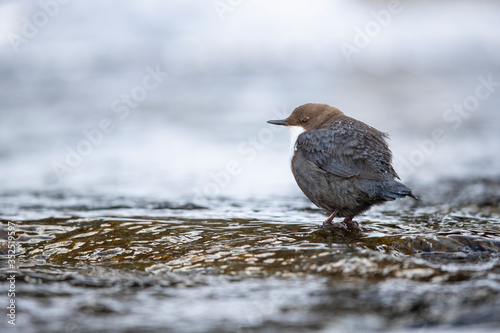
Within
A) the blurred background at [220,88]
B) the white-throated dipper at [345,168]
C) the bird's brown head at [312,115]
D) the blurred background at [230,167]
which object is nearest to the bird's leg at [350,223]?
the white-throated dipper at [345,168]

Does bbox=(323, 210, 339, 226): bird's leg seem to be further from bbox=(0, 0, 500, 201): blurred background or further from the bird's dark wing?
bbox=(0, 0, 500, 201): blurred background

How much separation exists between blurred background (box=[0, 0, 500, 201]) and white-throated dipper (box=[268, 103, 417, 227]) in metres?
2.21

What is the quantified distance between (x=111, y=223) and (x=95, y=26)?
48.7 ft

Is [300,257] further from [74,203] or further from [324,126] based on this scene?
[74,203]

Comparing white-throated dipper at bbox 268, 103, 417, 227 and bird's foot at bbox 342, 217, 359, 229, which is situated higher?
white-throated dipper at bbox 268, 103, 417, 227

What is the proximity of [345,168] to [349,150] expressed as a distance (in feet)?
0.56

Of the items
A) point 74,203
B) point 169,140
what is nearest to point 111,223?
point 74,203

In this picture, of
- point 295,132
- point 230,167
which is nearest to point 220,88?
point 230,167

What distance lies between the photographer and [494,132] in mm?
Result: 10398

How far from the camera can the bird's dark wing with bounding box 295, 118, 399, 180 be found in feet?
14.5

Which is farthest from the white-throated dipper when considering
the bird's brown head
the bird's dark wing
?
the bird's brown head

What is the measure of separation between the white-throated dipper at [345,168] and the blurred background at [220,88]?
7.24ft

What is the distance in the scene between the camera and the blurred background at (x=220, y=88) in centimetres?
841

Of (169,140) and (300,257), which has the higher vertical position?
(169,140)
